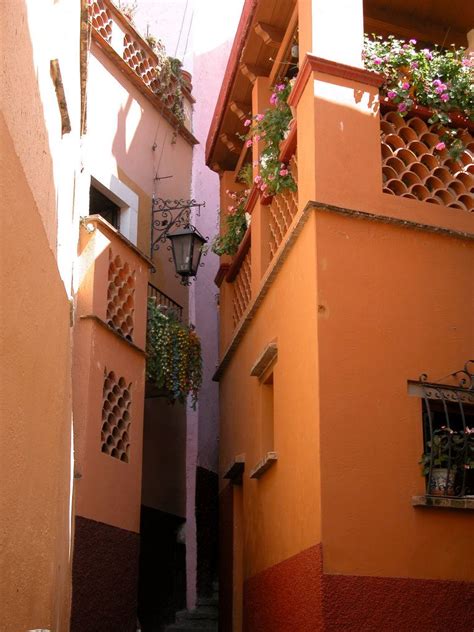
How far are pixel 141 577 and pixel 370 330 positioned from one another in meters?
5.80

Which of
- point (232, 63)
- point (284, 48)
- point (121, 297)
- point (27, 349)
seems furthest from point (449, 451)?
point (232, 63)

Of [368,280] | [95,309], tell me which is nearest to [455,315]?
[368,280]

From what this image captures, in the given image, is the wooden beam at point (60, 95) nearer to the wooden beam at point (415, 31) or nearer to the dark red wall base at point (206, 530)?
the wooden beam at point (415, 31)

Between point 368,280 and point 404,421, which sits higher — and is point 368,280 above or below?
above

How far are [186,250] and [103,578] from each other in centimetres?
431

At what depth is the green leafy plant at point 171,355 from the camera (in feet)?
37.2

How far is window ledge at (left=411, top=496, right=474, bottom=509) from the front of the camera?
7.54 meters

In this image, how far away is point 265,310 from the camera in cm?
993

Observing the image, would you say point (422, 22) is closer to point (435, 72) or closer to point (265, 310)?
point (435, 72)

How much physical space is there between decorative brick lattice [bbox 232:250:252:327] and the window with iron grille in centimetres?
351

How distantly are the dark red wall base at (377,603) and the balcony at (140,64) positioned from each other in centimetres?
732

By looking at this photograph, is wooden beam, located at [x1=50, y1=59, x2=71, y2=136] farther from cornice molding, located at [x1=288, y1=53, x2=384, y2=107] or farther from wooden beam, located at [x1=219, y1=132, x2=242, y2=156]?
wooden beam, located at [x1=219, y1=132, x2=242, y2=156]

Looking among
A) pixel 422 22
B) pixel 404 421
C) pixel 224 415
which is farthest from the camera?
pixel 224 415

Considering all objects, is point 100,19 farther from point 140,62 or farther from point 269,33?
point 269,33
